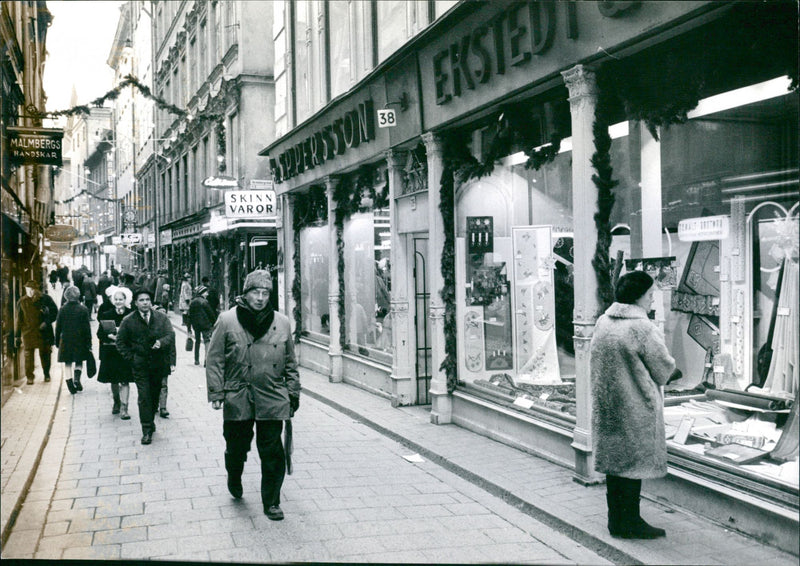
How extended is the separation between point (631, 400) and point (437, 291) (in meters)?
4.48

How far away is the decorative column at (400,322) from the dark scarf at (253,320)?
4.56m

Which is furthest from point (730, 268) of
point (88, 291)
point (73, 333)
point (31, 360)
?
point (88, 291)

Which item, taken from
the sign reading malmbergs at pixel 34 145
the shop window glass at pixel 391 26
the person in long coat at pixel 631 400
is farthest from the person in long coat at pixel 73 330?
the person in long coat at pixel 631 400

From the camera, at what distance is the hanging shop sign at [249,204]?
54.7 feet

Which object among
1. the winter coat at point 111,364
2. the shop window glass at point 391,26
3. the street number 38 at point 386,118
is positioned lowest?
the winter coat at point 111,364

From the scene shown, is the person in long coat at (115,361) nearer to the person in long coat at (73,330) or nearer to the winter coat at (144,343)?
the winter coat at (144,343)

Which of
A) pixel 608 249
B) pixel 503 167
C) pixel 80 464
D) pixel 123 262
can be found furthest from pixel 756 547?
pixel 123 262

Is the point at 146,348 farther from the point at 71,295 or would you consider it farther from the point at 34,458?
the point at 71,295

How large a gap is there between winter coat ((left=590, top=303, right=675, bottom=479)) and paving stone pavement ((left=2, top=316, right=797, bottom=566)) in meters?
0.55

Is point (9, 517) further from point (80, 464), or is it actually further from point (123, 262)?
point (123, 262)

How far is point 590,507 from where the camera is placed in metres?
5.82

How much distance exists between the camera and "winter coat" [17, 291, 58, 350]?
482 inches

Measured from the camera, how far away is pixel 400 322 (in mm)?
10383

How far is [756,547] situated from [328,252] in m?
10.1
